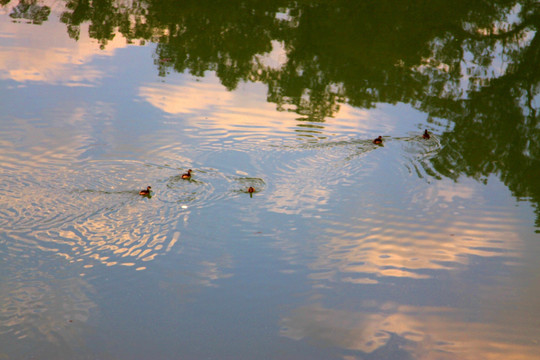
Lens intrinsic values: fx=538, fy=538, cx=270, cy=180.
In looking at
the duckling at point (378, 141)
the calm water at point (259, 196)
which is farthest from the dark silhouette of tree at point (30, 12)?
the duckling at point (378, 141)

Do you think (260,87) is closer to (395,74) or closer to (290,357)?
(395,74)

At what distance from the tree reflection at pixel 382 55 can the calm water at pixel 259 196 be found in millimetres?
97

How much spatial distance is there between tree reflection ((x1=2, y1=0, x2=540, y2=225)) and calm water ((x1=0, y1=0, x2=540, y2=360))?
0.32 feet

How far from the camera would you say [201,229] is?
8992 mm

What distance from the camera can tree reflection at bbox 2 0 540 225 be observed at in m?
13.9

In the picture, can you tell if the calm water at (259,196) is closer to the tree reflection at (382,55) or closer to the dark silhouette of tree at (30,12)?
the tree reflection at (382,55)

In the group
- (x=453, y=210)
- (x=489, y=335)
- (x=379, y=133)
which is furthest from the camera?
(x=379, y=133)

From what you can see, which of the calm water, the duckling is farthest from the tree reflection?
the duckling

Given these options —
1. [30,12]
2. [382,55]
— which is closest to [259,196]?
[382,55]

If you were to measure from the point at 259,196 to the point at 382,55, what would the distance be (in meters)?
10.2

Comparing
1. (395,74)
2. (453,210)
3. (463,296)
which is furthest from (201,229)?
(395,74)

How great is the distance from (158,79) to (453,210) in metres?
8.95

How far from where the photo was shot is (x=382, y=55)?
1833 cm

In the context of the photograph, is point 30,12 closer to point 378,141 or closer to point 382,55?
point 382,55
